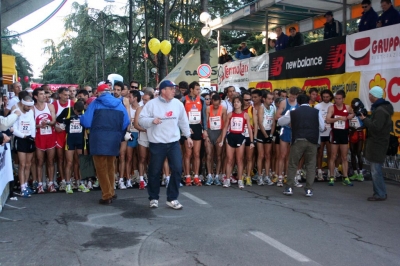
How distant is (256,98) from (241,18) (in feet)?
25.4

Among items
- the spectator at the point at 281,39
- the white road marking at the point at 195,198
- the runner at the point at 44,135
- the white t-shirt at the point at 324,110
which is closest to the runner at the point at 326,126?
the white t-shirt at the point at 324,110

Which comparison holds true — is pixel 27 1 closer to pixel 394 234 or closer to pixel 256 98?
pixel 256 98

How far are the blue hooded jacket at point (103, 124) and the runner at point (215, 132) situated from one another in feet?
8.82

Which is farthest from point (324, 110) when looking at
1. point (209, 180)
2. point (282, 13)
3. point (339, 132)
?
point (282, 13)

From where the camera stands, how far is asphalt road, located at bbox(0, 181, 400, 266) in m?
5.00

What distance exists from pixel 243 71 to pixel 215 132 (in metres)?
7.76

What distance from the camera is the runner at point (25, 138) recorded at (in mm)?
8430

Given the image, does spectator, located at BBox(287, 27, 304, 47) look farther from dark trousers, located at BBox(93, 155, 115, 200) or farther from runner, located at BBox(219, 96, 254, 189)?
dark trousers, located at BBox(93, 155, 115, 200)

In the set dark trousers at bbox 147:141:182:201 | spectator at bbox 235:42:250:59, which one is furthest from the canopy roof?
dark trousers at bbox 147:141:182:201

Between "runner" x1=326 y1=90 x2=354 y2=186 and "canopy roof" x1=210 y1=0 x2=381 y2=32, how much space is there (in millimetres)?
5414

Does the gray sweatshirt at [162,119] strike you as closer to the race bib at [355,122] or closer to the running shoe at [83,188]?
the running shoe at [83,188]

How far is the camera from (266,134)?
998 centimetres

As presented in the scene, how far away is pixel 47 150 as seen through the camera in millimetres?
8883

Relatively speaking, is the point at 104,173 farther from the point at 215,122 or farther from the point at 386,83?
the point at 386,83
